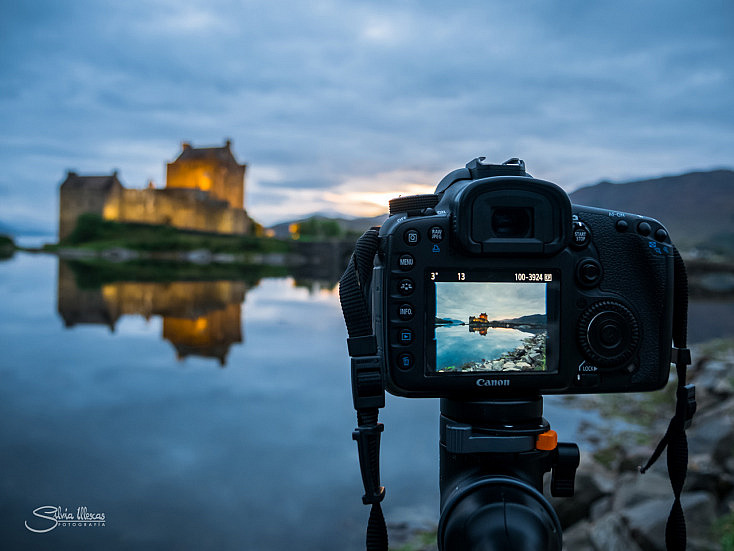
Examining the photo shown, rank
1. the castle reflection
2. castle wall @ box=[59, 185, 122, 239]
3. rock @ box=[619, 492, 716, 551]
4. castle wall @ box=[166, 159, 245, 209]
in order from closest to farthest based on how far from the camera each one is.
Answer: rock @ box=[619, 492, 716, 551]
the castle reflection
castle wall @ box=[59, 185, 122, 239]
castle wall @ box=[166, 159, 245, 209]

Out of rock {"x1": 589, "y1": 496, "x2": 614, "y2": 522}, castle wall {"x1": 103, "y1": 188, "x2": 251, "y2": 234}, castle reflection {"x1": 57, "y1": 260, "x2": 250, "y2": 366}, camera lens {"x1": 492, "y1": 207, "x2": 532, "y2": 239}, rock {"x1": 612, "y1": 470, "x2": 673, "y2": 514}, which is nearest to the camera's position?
camera lens {"x1": 492, "y1": 207, "x2": 532, "y2": 239}

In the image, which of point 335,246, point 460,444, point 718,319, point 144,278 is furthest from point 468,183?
point 335,246

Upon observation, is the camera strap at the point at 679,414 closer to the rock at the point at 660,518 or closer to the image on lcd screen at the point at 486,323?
the image on lcd screen at the point at 486,323

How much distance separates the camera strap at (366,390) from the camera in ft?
3.57

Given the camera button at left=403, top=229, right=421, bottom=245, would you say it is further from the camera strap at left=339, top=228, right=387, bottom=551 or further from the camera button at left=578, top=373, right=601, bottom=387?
the camera button at left=578, top=373, right=601, bottom=387

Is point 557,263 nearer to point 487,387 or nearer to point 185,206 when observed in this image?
point 487,387

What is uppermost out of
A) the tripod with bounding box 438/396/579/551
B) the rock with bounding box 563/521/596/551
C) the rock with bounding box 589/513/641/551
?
the tripod with bounding box 438/396/579/551

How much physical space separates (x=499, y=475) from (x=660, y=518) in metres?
1.73

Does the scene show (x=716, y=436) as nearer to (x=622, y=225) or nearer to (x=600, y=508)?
(x=600, y=508)

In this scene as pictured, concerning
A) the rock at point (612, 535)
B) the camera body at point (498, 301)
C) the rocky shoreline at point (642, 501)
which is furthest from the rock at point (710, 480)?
the camera body at point (498, 301)

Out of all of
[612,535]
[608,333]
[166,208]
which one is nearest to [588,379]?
[608,333]

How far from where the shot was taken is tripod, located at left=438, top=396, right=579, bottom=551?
111 centimetres

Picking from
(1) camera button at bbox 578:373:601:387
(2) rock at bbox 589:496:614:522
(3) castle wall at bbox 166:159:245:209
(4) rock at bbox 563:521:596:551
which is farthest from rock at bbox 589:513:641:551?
(3) castle wall at bbox 166:159:245:209

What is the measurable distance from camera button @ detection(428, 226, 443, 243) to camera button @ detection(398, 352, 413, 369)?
24cm
